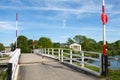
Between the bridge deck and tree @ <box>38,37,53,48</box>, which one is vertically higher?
tree @ <box>38,37,53,48</box>

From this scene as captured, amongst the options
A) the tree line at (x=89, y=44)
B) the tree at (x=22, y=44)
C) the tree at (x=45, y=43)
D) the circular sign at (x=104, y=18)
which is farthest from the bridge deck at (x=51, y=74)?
the tree line at (x=89, y=44)

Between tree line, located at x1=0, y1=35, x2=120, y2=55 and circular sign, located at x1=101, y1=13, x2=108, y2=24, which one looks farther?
tree line, located at x1=0, y1=35, x2=120, y2=55

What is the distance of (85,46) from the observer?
164 metres

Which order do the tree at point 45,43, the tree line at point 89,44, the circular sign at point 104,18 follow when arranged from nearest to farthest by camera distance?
1. the circular sign at point 104,18
2. the tree at point 45,43
3. the tree line at point 89,44

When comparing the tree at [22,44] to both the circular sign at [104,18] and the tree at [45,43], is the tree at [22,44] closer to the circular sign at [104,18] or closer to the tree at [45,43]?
the tree at [45,43]

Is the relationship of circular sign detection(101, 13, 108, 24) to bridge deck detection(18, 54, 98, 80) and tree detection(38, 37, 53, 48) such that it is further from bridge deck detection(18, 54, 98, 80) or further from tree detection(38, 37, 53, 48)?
tree detection(38, 37, 53, 48)

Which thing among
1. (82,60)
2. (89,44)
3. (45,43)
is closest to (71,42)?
(89,44)

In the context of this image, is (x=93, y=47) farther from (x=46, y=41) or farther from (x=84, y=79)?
(x=84, y=79)

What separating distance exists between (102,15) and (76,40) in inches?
6575

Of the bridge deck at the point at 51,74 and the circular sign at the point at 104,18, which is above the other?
the circular sign at the point at 104,18

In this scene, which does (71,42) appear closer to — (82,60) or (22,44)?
(22,44)

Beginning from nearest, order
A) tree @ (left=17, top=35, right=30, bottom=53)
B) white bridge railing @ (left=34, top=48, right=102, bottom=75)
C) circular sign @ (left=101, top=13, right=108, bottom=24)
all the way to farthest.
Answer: circular sign @ (left=101, top=13, right=108, bottom=24) → white bridge railing @ (left=34, top=48, right=102, bottom=75) → tree @ (left=17, top=35, right=30, bottom=53)

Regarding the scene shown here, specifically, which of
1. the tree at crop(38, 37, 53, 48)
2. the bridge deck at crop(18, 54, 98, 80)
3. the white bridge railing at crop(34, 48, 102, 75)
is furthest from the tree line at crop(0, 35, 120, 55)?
the bridge deck at crop(18, 54, 98, 80)

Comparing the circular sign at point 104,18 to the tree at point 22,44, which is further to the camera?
the tree at point 22,44
